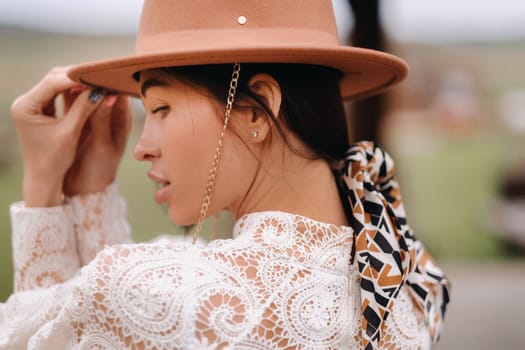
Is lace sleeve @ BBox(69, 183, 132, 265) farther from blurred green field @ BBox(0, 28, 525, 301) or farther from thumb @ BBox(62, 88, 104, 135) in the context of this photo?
blurred green field @ BBox(0, 28, 525, 301)

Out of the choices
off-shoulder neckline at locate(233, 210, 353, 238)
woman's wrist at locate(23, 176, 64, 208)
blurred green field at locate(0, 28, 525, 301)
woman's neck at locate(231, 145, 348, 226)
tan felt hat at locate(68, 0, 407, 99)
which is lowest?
blurred green field at locate(0, 28, 525, 301)

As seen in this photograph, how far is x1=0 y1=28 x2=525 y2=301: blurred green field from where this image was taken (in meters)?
6.35

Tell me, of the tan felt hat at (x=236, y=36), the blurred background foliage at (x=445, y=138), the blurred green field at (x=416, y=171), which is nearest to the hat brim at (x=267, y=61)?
the tan felt hat at (x=236, y=36)

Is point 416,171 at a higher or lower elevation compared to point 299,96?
lower

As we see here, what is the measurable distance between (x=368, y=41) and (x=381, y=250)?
2.68m

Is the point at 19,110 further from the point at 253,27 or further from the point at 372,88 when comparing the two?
the point at 372,88

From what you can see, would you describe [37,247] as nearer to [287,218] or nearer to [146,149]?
[146,149]

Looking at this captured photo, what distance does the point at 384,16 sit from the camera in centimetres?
405

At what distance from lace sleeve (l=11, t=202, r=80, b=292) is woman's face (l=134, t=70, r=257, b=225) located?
0.47 m

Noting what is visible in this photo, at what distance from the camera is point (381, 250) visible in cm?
154

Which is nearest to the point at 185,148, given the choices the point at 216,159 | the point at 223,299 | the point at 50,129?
the point at 216,159

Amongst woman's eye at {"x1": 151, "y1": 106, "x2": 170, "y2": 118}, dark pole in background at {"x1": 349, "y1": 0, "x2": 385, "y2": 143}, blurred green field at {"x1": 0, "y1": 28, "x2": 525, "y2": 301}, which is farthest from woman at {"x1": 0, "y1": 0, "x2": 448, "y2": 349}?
blurred green field at {"x1": 0, "y1": 28, "x2": 525, "y2": 301}

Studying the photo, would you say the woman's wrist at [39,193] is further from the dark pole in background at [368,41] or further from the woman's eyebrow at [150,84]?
the dark pole in background at [368,41]

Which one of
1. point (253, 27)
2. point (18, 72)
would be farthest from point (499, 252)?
point (253, 27)
